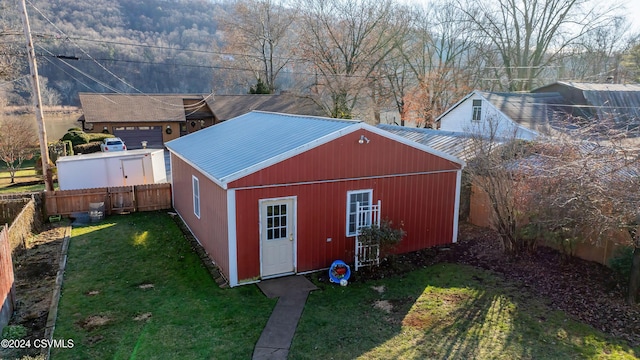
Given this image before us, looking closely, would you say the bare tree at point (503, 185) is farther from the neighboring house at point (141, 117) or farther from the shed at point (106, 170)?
the neighboring house at point (141, 117)

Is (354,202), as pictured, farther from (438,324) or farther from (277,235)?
(438,324)

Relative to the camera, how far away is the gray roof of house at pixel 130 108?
1188 inches

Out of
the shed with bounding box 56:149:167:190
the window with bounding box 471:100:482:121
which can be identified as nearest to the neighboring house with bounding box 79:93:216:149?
the shed with bounding box 56:149:167:190

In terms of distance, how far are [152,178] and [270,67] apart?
86.9ft

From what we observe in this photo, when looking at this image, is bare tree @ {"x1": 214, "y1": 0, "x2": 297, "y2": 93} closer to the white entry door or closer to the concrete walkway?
the white entry door

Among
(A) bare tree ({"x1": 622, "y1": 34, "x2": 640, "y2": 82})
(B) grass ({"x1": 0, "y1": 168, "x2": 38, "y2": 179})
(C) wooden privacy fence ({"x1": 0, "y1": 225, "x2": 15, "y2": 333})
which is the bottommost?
(B) grass ({"x1": 0, "y1": 168, "x2": 38, "y2": 179})

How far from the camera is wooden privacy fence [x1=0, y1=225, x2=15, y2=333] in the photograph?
7704 millimetres

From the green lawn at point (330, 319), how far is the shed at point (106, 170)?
749 cm

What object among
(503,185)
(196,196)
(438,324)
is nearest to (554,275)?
(503,185)

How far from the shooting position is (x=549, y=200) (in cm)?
933

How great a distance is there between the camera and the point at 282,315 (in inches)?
325

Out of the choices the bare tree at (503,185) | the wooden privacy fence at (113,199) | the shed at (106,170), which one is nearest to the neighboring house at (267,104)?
the shed at (106,170)

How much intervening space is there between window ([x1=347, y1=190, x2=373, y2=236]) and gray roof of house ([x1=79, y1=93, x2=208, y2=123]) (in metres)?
24.7

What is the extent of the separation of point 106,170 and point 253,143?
9310 millimetres
